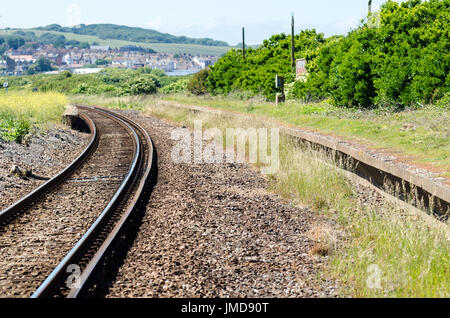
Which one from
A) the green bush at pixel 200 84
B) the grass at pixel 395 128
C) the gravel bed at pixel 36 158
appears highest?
the green bush at pixel 200 84

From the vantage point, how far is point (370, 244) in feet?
21.0

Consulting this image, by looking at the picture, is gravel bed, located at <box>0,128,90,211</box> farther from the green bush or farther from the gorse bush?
the gorse bush

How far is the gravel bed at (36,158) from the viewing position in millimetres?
10898

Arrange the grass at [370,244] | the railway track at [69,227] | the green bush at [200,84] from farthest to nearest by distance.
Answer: the green bush at [200,84] → the railway track at [69,227] → the grass at [370,244]

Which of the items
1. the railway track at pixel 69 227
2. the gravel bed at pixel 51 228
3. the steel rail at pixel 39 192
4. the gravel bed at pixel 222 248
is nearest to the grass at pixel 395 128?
the gravel bed at pixel 222 248

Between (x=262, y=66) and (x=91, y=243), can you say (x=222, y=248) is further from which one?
(x=262, y=66)

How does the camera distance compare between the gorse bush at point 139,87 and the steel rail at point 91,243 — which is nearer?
the steel rail at point 91,243

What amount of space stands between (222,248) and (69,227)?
264cm

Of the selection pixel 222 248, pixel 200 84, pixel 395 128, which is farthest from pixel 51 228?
pixel 200 84

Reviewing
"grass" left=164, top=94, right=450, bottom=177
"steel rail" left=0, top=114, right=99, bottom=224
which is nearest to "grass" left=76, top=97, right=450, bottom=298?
"grass" left=164, top=94, right=450, bottom=177

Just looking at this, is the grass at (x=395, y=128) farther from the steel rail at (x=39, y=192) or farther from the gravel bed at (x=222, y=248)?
the steel rail at (x=39, y=192)

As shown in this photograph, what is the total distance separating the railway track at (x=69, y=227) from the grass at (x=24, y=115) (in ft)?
11.6

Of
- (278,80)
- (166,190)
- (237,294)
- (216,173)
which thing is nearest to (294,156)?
(216,173)
